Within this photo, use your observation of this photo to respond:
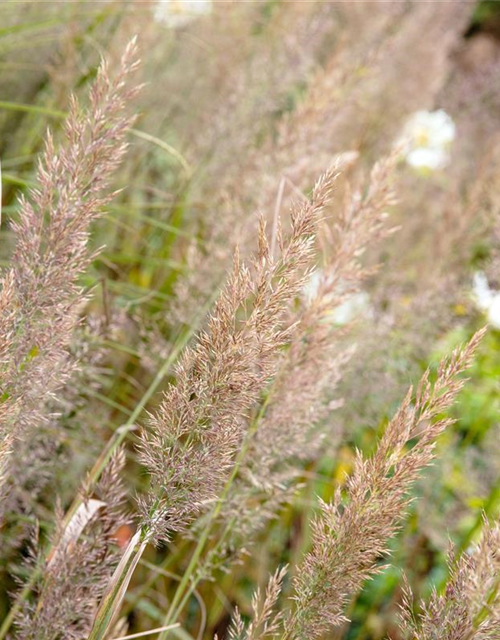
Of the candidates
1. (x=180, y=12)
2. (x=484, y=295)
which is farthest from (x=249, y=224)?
(x=180, y=12)

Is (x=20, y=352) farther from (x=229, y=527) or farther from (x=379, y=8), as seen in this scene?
(x=379, y=8)

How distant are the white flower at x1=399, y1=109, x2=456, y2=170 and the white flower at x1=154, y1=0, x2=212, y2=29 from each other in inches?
38.5

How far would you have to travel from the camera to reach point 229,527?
1.35 meters

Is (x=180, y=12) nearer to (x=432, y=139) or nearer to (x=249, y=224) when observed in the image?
(x=249, y=224)

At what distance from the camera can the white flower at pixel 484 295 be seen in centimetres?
209

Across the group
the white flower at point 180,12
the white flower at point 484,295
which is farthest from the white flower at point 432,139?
the white flower at point 484,295

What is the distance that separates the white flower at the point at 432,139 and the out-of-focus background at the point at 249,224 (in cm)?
37

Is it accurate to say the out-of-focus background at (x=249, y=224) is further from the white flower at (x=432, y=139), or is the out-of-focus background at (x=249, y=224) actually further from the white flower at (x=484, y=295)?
the white flower at (x=432, y=139)

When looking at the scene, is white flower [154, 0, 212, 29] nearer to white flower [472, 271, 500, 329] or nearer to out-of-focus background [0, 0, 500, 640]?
out-of-focus background [0, 0, 500, 640]

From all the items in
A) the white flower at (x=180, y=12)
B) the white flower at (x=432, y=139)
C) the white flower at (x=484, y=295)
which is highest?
the white flower at (x=180, y=12)

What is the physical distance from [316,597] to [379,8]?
288cm

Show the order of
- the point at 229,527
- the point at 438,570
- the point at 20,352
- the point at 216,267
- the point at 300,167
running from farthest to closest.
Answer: the point at 438,570
the point at 300,167
the point at 216,267
the point at 229,527
the point at 20,352

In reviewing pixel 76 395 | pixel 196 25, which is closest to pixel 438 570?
pixel 76 395

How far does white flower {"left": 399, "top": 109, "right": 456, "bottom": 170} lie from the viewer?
3885 millimetres
